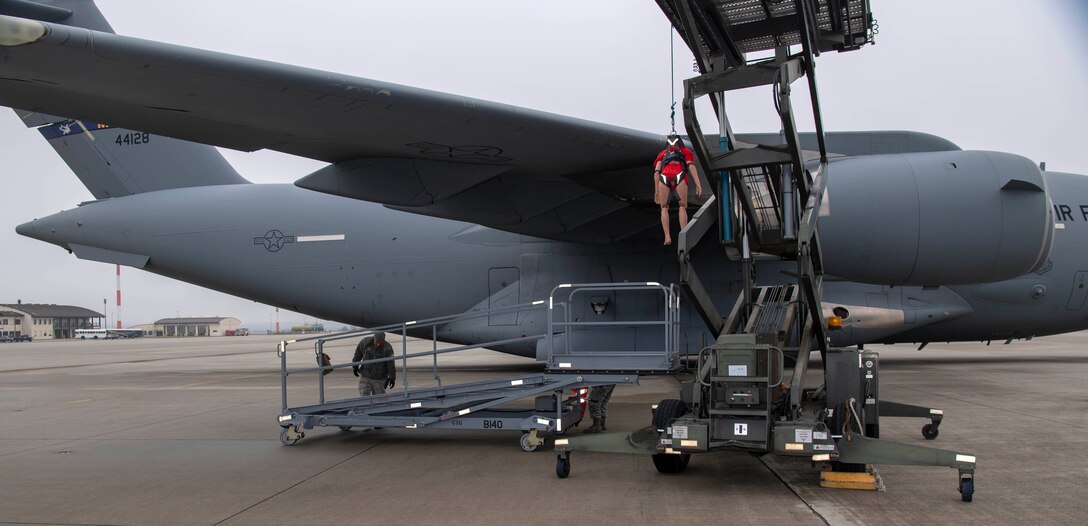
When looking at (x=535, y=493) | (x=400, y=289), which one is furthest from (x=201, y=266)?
(x=535, y=493)

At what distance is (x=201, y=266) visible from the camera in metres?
15.0

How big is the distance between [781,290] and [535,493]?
3313 mm

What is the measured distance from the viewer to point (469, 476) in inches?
248

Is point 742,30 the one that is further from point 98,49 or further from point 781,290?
point 98,49

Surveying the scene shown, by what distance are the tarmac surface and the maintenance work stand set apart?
0.28m

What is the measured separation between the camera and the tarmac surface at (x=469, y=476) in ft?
16.6

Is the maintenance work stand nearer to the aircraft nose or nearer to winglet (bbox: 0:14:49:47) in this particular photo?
winglet (bbox: 0:14:49:47)

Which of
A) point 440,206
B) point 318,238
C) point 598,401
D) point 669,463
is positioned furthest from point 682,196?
point 318,238

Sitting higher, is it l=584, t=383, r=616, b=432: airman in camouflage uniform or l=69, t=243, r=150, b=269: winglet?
l=69, t=243, r=150, b=269: winglet

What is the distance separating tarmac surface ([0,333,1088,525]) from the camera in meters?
5.05

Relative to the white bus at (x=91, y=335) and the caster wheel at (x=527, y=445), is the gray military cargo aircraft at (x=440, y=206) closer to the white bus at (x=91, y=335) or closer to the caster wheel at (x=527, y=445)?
the caster wheel at (x=527, y=445)

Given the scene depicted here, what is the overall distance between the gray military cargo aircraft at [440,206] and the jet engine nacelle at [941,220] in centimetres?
2

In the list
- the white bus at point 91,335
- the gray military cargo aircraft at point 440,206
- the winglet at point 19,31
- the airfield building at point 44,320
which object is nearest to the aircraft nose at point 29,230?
the gray military cargo aircraft at point 440,206

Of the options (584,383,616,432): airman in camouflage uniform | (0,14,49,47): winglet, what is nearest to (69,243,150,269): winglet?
(584,383,616,432): airman in camouflage uniform
